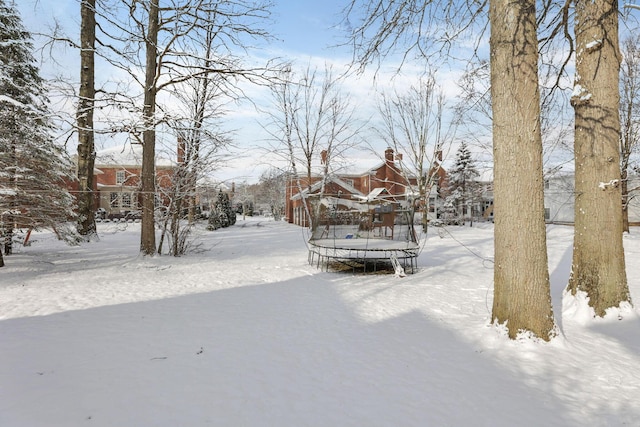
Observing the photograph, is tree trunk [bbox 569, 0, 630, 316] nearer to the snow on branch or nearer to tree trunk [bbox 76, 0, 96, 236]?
the snow on branch

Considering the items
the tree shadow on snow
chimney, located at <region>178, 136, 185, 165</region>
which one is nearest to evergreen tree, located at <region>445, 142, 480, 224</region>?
chimney, located at <region>178, 136, 185, 165</region>

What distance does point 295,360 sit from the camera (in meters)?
3.32

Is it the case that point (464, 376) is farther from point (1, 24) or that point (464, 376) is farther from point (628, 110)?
point (628, 110)

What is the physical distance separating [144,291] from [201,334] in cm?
265

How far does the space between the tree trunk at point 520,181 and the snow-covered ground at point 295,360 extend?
33 cm

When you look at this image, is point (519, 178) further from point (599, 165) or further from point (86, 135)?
point (86, 135)

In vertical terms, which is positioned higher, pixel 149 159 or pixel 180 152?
pixel 180 152

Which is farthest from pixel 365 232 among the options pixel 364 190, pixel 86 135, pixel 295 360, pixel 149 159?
pixel 364 190

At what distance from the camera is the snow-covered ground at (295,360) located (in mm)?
2438

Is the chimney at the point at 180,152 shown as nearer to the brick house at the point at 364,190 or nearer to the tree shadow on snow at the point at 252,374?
the brick house at the point at 364,190

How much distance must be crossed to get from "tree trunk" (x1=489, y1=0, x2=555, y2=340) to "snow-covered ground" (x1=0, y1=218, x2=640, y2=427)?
33 cm

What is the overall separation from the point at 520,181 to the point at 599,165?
71.7 inches

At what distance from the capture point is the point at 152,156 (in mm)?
9828

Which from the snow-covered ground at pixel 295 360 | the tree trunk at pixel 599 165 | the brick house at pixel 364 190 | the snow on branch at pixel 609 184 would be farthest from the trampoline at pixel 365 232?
the snow on branch at pixel 609 184
